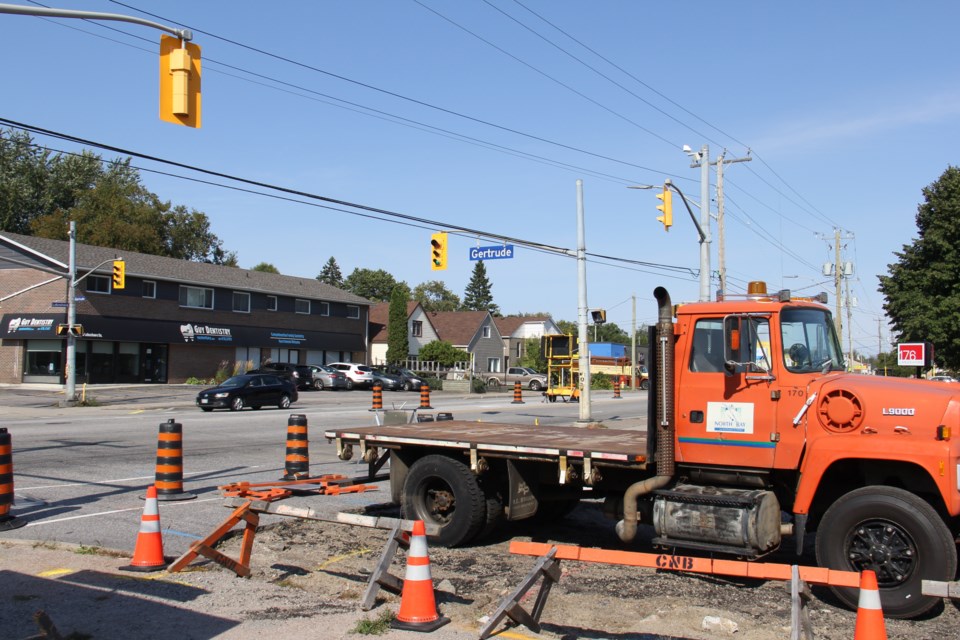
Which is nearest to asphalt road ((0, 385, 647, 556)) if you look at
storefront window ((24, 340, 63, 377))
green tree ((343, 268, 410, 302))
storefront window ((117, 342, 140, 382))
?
storefront window ((24, 340, 63, 377))

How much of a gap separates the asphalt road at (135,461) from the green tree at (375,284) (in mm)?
100533

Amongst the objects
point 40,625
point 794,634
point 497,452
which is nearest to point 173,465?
point 497,452

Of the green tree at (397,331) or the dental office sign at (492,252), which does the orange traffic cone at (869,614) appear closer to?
the dental office sign at (492,252)

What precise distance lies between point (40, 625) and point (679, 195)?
859 inches

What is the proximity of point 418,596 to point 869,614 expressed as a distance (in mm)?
3011

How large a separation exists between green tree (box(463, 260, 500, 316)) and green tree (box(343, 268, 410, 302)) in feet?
62.9

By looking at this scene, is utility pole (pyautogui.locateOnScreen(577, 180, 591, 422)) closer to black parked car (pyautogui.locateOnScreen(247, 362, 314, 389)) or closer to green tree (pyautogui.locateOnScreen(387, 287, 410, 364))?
black parked car (pyautogui.locateOnScreen(247, 362, 314, 389))

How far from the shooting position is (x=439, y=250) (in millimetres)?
28016

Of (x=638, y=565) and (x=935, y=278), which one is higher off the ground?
(x=935, y=278)

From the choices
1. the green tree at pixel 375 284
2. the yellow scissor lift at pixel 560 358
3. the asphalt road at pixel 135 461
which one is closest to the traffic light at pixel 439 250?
the asphalt road at pixel 135 461

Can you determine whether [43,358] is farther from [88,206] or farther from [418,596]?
[418,596]

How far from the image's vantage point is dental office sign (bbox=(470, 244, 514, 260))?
93.1ft

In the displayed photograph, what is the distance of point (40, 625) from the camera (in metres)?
5.63

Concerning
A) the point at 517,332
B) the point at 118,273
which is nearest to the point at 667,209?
the point at 118,273
